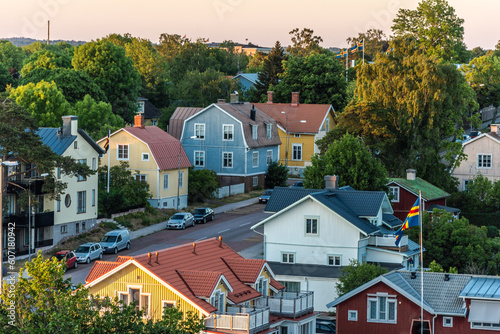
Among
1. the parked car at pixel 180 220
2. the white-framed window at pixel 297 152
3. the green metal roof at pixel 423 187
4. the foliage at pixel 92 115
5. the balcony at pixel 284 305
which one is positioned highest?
the foliage at pixel 92 115

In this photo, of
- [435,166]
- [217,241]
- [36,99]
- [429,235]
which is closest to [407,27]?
[435,166]

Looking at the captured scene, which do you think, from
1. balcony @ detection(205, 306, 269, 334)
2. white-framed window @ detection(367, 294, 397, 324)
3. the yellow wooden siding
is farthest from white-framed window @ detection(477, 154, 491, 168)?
the yellow wooden siding

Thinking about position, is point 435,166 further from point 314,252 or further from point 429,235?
point 314,252

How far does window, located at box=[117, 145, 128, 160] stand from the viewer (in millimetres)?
80312

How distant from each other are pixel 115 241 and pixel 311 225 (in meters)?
12.9

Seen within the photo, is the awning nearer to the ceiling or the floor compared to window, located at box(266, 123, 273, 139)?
nearer to the floor

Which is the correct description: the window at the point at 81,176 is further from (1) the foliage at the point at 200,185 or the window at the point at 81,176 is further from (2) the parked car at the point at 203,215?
(1) the foliage at the point at 200,185

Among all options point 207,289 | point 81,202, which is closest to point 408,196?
point 81,202

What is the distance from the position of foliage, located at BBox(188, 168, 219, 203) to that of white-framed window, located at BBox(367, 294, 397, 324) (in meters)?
36.5

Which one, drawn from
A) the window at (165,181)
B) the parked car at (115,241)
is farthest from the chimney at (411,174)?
the parked car at (115,241)

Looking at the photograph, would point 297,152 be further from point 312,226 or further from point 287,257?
point 312,226

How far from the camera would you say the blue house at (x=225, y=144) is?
92.5m

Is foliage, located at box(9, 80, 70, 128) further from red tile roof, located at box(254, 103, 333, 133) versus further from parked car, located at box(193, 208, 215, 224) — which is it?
red tile roof, located at box(254, 103, 333, 133)

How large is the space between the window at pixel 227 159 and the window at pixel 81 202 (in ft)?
81.3
